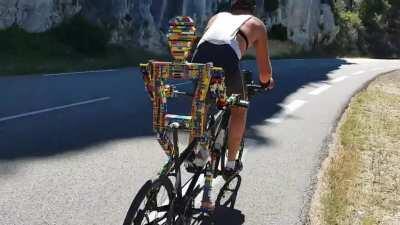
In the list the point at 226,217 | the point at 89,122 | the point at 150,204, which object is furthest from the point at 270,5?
the point at 150,204

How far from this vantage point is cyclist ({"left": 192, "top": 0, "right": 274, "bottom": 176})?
4441 mm

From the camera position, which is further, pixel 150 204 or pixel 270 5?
pixel 270 5

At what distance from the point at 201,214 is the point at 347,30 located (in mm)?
50539

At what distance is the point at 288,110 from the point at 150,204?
877cm

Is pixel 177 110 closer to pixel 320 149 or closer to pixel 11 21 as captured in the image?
pixel 320 149

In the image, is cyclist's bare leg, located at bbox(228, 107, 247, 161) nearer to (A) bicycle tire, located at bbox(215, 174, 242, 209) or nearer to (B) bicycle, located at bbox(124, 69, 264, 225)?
(B) bicycle, located at bbox(124, 69, 264, 225)

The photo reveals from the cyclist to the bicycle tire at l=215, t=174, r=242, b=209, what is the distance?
85 cm

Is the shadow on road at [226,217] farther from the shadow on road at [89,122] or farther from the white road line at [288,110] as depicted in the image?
the white road line at [288,110]

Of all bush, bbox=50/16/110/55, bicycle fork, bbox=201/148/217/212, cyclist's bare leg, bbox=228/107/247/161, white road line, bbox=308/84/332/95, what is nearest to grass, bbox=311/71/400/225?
cyclist's bare leg, bbox=228/107/247/161

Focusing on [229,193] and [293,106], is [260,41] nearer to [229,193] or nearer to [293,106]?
[229,193]

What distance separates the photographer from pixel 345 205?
5.61 metres

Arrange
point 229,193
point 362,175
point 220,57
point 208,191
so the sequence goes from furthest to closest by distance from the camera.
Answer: point 362,175 < point 229,193 < point 208,191 < point 220,57

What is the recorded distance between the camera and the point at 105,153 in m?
7.05

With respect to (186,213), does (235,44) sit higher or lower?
higher
